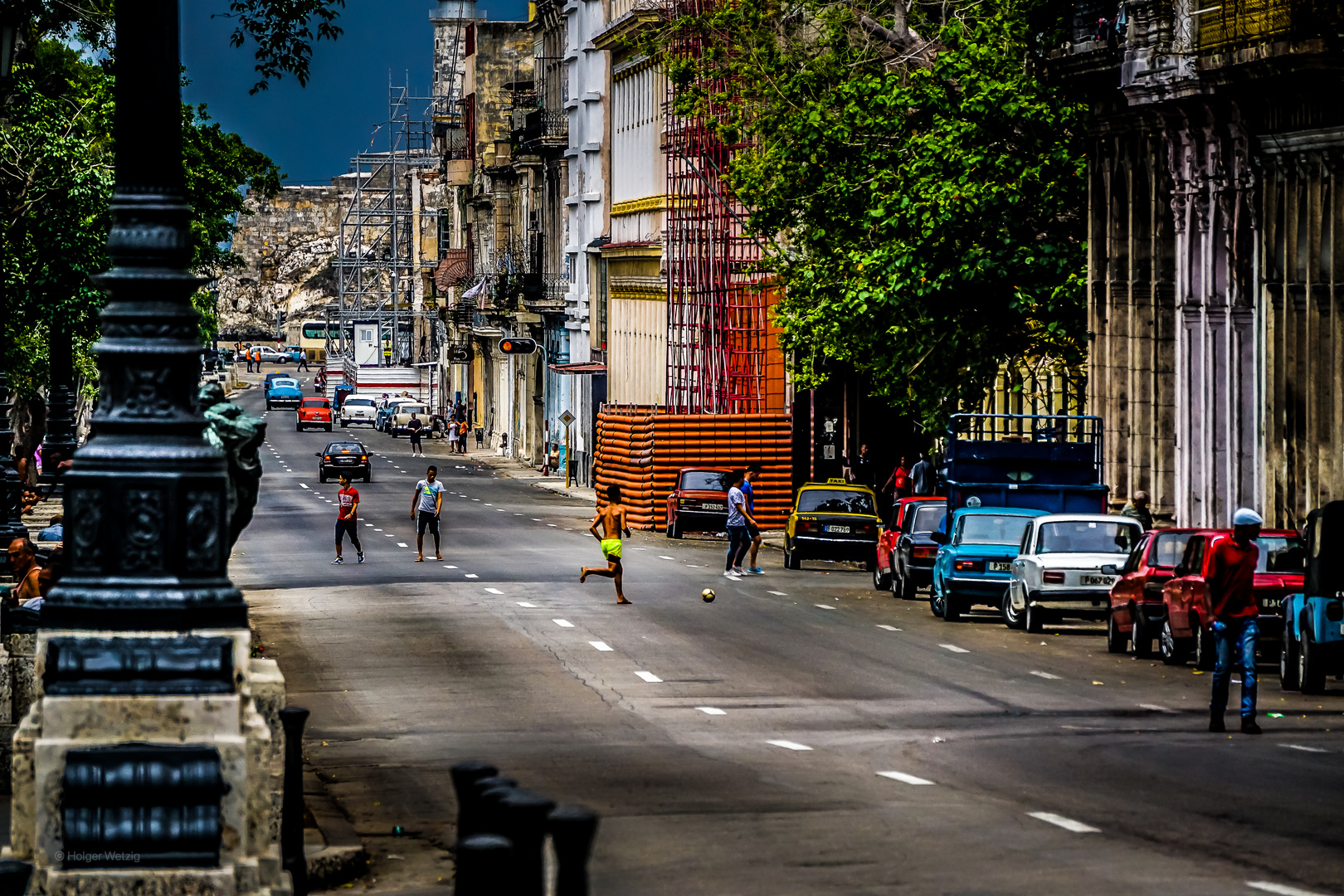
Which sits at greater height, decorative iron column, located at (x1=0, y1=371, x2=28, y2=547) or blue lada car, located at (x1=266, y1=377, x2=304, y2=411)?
blue lada car, located at (x1=266, y1=377, x2=304, y2=411)

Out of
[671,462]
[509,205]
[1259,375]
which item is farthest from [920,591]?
[509,205]

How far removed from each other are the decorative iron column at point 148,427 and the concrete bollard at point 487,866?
10.5 ft

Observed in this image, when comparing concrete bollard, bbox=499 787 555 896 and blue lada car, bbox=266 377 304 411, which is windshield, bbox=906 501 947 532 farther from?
blue lada car, bbox=266 377 304 411

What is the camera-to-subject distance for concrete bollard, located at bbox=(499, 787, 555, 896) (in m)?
7.01

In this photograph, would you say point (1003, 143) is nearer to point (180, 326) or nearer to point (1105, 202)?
point (1105, 202)

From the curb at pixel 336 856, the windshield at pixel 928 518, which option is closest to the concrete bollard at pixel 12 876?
the curb at pixel 336 856

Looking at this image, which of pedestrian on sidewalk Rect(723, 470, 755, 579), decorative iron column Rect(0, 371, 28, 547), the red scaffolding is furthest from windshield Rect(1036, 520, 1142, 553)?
the red scaffolding

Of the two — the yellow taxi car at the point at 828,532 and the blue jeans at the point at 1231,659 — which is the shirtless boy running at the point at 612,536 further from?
the blue jeans at the point at 1231,659

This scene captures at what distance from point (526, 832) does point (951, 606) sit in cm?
2479

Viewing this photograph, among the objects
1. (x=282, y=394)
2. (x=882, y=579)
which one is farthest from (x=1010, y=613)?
(x=282, y=394)

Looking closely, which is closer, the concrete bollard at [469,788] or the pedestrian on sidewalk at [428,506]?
the concrete bollard at [469,788]

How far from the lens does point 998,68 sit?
40.6 metres

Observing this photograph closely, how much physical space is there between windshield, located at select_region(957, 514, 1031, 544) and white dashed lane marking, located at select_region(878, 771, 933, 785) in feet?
50.7

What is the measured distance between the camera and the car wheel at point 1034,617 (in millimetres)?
29594
